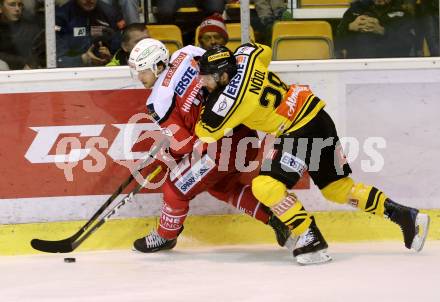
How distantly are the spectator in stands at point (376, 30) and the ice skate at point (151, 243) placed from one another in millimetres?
1372

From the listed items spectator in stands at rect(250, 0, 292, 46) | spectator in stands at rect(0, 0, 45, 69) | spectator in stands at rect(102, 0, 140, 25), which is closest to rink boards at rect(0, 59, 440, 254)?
spectator in stands at rect(0, 0, 45, 69)

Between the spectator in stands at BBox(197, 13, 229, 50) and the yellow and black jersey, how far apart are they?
628 mm

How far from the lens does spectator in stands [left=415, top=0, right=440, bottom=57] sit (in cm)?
565

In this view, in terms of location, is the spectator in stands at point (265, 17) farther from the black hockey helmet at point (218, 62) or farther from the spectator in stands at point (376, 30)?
the black hockey helmet at point (218, 62)

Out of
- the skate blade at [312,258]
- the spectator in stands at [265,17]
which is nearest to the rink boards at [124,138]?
the spectator in stands at [265,17]

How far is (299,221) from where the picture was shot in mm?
4973

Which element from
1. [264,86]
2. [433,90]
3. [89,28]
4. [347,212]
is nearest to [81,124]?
[89,28]

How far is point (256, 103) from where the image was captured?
4934 mm

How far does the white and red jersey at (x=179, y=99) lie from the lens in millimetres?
5105

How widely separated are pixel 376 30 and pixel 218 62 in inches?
49.0

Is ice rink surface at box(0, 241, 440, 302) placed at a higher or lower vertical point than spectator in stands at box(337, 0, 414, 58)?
lower

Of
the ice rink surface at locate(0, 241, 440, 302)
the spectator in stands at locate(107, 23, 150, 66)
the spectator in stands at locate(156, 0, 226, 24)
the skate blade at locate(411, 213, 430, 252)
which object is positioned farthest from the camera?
the spectator in stands at locate(156, 0, 226, 24)

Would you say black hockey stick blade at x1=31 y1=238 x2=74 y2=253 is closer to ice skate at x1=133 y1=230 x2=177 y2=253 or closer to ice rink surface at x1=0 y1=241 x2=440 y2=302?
ice rink surface at x1=0 y1=241 x2=440 y2=302

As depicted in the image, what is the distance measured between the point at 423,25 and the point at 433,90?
39 cm
